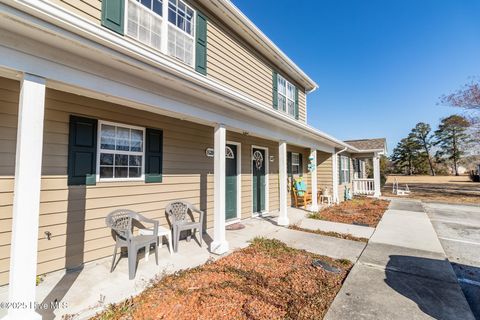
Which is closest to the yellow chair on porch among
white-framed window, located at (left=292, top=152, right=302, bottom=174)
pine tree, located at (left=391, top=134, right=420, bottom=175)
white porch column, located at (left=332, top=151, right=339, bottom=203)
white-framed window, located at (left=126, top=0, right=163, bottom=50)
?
white-framed window, located at (left=292, top=152, right=302, bottom=174)

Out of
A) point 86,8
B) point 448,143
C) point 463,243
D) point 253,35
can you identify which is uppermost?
point 448,143

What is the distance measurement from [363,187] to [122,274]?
1488cm

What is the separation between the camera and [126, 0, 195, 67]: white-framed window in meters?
4.24

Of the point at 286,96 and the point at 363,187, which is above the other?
the point at 286,96

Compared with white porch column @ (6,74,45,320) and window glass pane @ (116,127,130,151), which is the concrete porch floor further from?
window glass pane @ (116,127,130,151)

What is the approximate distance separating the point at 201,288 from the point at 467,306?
3063 millimetres

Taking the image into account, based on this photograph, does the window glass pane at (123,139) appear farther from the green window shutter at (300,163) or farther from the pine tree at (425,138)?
the pine tree at (425,138)

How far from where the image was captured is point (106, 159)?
379cm

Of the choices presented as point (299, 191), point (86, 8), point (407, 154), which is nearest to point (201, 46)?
point (86, 8)

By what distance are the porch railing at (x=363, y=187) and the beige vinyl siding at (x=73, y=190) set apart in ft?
42.8

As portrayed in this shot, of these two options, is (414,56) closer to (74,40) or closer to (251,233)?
(251,233)

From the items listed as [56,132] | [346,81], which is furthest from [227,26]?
[346,81]

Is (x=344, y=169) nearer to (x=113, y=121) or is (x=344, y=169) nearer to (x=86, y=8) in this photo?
(x=113, y=121)

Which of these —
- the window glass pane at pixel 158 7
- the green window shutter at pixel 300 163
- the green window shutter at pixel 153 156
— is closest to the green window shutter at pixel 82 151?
the green window shutter at pixel 153 156
